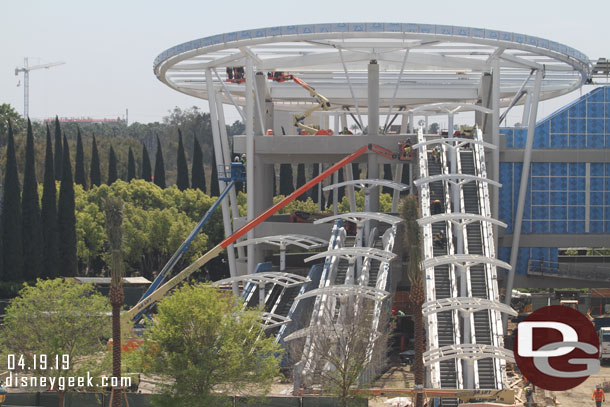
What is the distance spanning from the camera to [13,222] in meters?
70.1

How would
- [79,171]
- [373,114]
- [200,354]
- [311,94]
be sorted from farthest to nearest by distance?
[79,171] → [311,94] → [373,114] → [200,354]

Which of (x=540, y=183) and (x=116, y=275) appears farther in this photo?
(x=540, y=183)

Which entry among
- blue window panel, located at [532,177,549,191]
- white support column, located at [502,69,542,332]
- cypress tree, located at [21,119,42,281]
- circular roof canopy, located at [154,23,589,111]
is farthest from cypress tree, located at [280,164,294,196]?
white support column, located at [502,69,542,332]

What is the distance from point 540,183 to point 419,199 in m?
14.4

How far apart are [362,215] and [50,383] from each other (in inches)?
840

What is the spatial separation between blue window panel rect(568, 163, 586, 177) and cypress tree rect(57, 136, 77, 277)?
35.7m

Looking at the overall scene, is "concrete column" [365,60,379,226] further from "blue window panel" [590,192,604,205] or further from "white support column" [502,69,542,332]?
"blue window panel" [590,192,604,205]

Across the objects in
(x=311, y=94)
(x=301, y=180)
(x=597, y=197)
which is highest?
(x=311, y=94)

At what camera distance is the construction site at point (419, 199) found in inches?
1831

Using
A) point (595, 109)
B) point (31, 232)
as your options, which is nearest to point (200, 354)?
point (31, 232)

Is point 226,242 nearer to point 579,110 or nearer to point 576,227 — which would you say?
point 576,227

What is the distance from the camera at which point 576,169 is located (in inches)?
2606

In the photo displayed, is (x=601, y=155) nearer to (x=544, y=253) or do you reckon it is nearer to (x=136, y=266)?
(x=544, y=253)

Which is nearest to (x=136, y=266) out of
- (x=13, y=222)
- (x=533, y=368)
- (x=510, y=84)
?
(x=13, y=222)
